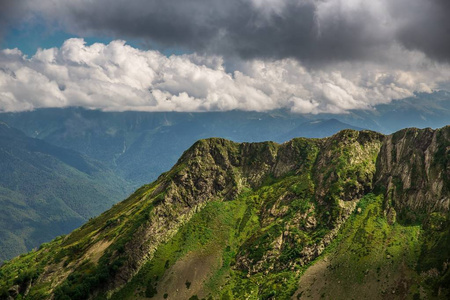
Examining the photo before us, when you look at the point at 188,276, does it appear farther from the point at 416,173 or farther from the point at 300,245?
the point at 416,173

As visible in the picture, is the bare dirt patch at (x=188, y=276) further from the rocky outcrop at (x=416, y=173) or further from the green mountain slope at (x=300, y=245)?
the rocky outcrop at (x=416, y=173)

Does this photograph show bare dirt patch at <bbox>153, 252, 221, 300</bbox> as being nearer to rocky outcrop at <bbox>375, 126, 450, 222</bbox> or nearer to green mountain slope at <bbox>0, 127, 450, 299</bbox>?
green mountain slope at <bbox>0, 127, 450, 299</bbox>

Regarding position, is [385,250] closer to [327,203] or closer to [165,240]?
[327,203]

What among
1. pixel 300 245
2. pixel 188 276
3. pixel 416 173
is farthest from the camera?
pixel 416 173

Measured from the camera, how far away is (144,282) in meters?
162

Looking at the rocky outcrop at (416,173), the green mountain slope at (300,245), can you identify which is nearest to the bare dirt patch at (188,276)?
the green mountain slope at (300,245)

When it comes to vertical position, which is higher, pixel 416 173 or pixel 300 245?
pixel 416 173

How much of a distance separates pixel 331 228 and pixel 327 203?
16.5m

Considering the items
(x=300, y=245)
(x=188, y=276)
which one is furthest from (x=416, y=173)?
(x=188, y=276)

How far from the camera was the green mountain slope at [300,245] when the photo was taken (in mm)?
137875

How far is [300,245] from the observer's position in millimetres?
162750

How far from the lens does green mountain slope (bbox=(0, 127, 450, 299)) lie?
5428 inches

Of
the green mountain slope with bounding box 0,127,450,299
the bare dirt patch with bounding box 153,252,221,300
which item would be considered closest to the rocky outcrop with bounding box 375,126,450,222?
the green mountain slope with bounding box 0,127,450,299

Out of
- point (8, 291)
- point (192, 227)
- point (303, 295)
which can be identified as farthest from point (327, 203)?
point (8, 291)
